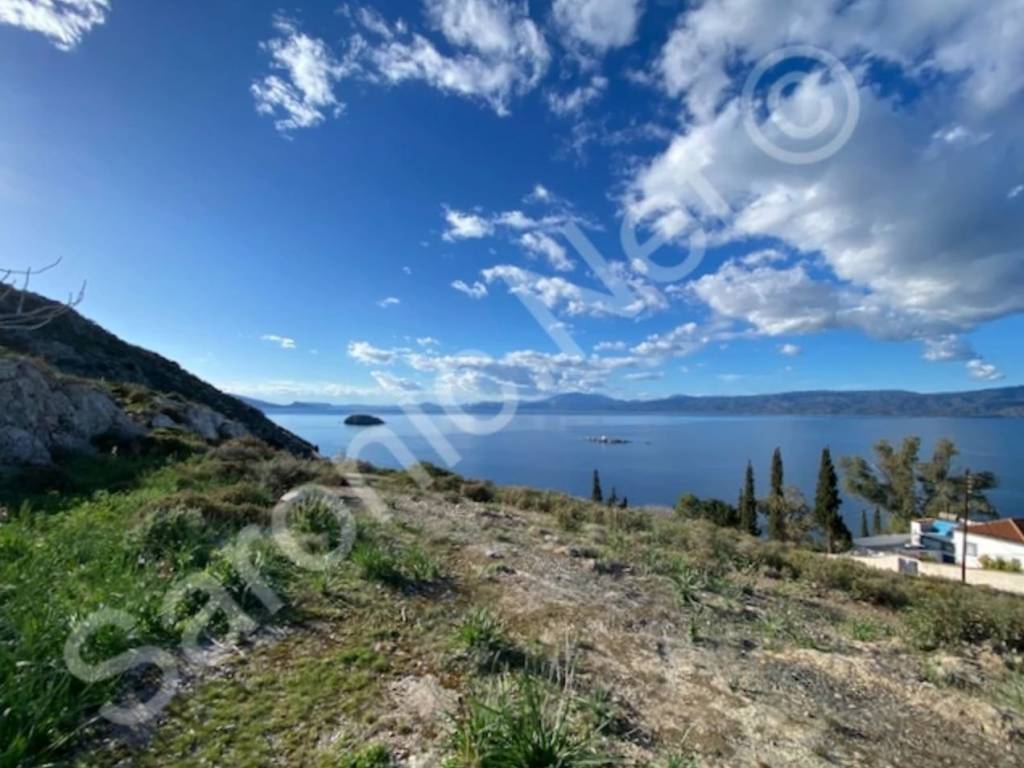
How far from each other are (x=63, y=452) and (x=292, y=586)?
9243 millimetres

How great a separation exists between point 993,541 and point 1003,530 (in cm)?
120

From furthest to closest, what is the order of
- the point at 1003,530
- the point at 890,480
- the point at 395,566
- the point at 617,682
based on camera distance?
the point at 890,480 < the point at 1003,530 < the point at 395,566 < the point at 617,682

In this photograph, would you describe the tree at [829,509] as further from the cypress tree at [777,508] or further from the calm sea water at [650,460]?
the calm sea water at [650,460]

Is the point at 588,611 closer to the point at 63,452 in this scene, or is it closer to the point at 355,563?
the point at 355,563

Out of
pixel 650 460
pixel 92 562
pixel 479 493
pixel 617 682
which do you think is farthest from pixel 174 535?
pixel 650 460

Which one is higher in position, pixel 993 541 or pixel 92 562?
pixel 92 562

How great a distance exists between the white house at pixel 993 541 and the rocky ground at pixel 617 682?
34.6 metres

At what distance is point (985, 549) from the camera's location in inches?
1255

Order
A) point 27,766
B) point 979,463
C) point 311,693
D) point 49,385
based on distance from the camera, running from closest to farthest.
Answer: point 27,766
point 311,693
point 49,385
point 979,463

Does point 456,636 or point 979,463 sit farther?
point 979,463

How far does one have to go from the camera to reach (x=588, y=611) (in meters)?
5.39

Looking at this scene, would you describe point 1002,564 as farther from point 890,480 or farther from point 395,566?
point 395,566

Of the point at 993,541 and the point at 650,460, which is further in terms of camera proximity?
the point at 650,460

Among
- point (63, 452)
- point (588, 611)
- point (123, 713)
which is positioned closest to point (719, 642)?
point (588, 611)
